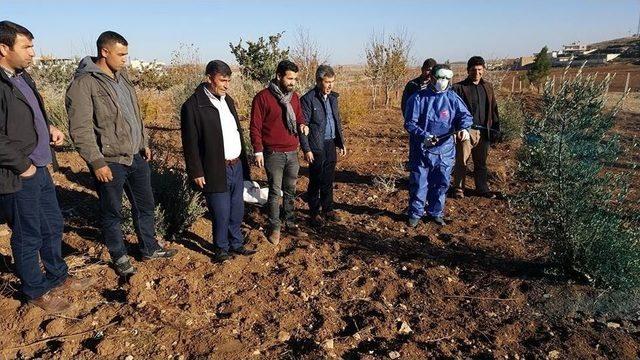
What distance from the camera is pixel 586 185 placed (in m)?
2.98

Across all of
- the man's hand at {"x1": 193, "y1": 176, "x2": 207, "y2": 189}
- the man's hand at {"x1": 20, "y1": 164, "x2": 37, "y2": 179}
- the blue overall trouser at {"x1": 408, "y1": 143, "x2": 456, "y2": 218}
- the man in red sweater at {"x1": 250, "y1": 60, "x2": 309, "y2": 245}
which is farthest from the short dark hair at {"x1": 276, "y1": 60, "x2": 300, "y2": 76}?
the man's hand at {"x1": 20, "y1": 164, "x2": 37, "y2": 179}

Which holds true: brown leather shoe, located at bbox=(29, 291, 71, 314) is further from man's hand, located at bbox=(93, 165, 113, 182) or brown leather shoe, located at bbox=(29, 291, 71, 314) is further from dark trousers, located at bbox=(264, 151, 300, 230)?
dark trousers, located at bbox=(264, 151, 300, 230)

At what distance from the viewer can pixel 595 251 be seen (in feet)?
9.78

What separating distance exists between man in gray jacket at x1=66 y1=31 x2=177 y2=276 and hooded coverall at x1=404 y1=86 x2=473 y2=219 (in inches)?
96.6

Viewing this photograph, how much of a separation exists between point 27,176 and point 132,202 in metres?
0.84

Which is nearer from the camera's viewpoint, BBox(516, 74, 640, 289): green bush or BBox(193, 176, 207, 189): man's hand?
BBox(516, 74, 640, 289): green bush

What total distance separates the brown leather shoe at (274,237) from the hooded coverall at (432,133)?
1443 mm

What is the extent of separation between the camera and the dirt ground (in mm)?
2531

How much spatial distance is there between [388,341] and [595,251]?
5.24 feet

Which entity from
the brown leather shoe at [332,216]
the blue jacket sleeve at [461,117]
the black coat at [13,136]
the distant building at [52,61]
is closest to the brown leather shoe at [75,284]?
the black coat at [13,136]

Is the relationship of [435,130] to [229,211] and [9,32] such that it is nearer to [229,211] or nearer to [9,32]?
[229,211]


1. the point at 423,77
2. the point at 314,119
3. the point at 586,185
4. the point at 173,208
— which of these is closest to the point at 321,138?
the point at 314,119

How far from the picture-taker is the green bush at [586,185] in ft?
9.48

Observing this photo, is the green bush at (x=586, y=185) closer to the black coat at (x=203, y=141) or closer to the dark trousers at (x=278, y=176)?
the dark trousers at (x=278, y=176)
